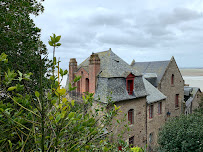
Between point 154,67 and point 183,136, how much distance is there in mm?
15651

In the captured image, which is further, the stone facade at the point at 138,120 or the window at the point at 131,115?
the window at the point at 131,115

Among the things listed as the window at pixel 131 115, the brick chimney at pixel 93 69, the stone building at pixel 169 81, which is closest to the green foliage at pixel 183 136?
the window at pixel 131 115

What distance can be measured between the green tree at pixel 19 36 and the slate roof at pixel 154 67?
1932cm

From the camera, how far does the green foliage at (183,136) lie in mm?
9250

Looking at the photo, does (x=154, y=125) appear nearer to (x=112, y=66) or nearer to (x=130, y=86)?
(x=130, y=86)

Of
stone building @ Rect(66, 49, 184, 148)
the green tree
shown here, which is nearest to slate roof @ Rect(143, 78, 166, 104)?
stone building @ Rect(66, 49, 184, 148)

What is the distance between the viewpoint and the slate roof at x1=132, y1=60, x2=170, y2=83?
2184cm

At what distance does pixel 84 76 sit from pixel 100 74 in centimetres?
246

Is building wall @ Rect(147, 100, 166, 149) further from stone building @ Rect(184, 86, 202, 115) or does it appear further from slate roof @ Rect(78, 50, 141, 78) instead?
stone building @ Rect(184, 86, 202, 115)

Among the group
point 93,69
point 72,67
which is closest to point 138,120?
point 93,69

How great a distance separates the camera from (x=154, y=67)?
78.8 ft

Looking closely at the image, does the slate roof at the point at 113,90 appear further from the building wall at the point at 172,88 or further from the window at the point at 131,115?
the building wall at the point at 172,88

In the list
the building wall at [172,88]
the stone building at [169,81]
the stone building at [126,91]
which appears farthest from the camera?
the building wall at [172,88]

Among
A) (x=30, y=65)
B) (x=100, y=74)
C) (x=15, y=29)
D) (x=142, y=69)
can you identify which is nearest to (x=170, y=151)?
(x=100, y=74)
